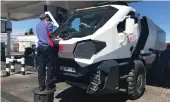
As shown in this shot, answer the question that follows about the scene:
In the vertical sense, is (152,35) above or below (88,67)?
above

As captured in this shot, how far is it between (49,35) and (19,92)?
314 cm

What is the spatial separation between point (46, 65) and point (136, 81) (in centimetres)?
256

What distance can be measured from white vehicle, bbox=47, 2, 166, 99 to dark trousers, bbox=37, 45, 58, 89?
34 cm

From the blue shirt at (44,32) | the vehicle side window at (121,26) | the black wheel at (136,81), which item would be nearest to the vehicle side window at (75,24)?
the blue shirt at (44,32)

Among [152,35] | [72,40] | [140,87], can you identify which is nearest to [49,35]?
[72,40]

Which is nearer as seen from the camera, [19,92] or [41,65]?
[41,65]

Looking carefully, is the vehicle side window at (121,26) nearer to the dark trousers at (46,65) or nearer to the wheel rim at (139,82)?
the wheel rim at (139,82)

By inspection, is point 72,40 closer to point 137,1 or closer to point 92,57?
point 92,57

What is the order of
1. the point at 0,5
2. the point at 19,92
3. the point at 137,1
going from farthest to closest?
the point at 0,5, the point at 137,1, the point at 19,92

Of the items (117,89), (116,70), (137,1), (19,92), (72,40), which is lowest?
(19,92)

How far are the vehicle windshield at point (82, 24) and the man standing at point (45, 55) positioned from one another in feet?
1.28

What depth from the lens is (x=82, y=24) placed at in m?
6.86

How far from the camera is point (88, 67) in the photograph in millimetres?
5855

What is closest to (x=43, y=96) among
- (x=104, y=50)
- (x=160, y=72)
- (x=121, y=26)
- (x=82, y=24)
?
(x=104, y=50)
